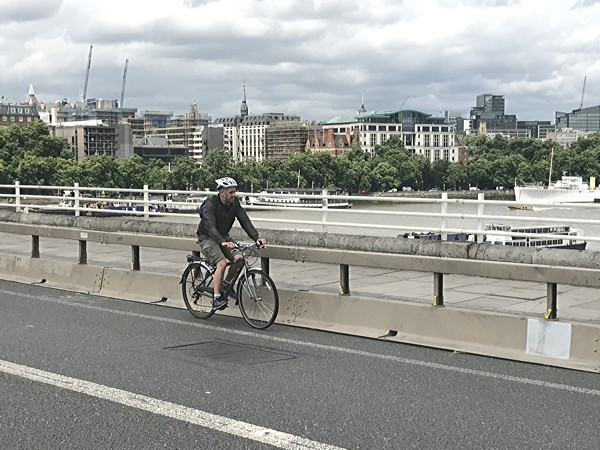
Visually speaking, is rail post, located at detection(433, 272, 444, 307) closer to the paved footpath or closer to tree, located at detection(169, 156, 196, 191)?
the paved footpath

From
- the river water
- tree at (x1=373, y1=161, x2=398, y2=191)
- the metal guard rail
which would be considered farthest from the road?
tree at (x1=373, y1=161, x2=398, y2=191)

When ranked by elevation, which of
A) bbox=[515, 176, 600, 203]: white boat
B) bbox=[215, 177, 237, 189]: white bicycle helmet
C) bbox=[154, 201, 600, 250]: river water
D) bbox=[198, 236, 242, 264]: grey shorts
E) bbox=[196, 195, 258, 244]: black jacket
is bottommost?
→ bbox=[515, 176, 600, 203]: white boat

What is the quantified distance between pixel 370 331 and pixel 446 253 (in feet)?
5.73

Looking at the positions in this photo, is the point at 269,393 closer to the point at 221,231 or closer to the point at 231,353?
the point at 231,353

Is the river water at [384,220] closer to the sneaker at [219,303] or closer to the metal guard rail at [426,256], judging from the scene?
the metal guard rail at [426,256]

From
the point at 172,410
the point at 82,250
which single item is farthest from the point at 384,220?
the point at 172,410

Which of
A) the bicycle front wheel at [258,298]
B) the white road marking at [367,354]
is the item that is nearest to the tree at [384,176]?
the white road marking at [367,354]

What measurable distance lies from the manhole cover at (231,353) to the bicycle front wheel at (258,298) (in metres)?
0.89

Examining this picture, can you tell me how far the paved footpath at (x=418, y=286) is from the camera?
10609mm

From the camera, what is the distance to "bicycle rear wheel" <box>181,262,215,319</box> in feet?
34.7

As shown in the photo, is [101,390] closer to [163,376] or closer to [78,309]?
[163,376]

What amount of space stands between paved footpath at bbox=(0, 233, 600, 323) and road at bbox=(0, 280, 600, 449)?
2.30m

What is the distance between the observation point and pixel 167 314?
36.3 feet

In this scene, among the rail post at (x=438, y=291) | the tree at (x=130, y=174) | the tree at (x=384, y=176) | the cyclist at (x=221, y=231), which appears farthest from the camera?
the tree at (x=384, y=176)
